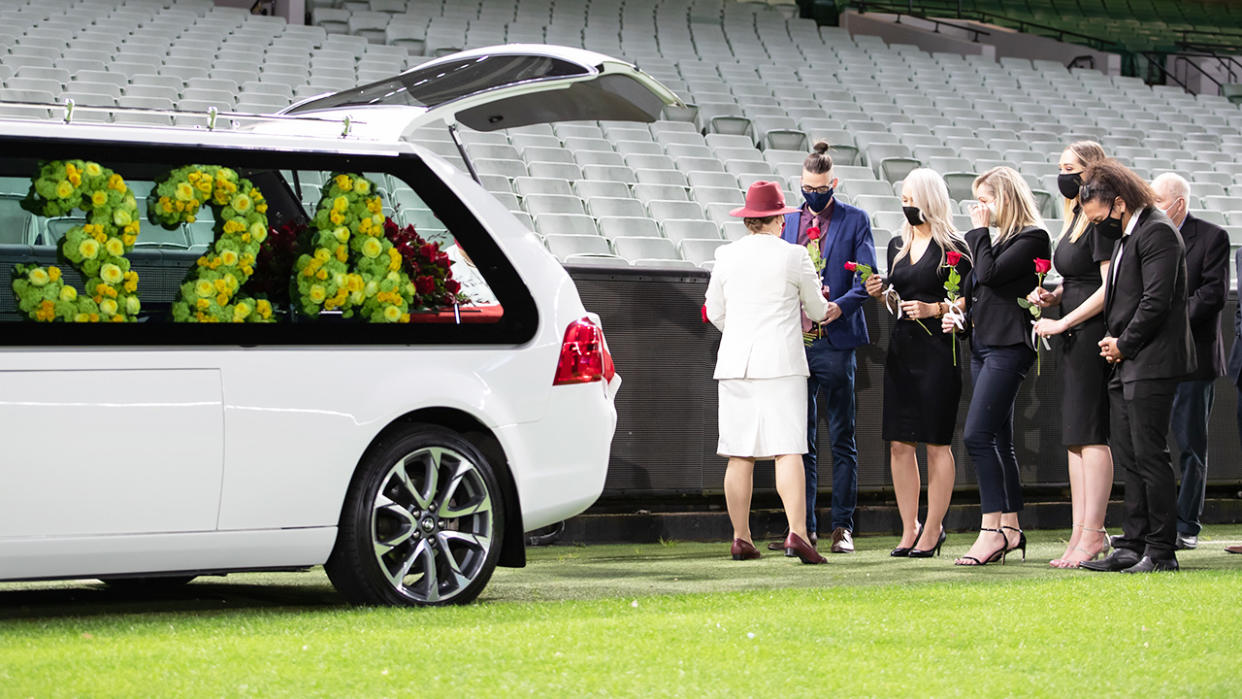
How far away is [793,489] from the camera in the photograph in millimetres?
7254

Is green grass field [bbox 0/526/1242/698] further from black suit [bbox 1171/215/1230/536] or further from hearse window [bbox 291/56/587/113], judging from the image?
hearse window [bbox 291/56/587/113]

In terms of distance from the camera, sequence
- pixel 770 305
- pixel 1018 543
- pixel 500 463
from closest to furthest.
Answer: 1. pixel 500 463
2. pixel 770 305
3. pixel 1018 543

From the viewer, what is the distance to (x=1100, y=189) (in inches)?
268

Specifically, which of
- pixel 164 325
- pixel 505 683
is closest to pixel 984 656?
pixel 505 683

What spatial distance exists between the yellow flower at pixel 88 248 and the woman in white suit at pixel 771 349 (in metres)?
3.17

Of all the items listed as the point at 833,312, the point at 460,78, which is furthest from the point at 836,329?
the point at 460,78

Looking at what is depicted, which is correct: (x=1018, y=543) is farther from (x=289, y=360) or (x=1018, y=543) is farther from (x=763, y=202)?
(x=289, y=360)

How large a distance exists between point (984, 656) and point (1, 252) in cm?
316

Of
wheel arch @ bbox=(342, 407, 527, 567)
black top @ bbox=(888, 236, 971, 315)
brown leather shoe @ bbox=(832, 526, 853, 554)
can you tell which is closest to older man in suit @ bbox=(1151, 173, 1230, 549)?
black top @ bbox=(888, 236, 971, 315)

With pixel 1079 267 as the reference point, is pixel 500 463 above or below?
below

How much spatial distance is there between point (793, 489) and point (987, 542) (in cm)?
93

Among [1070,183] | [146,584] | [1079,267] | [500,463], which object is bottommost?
[146,584]

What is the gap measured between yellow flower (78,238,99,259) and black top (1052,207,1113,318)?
4.28 metres

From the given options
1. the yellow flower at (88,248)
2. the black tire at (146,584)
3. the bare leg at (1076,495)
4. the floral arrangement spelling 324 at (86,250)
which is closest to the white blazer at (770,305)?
the bare leg at (1076,495)
